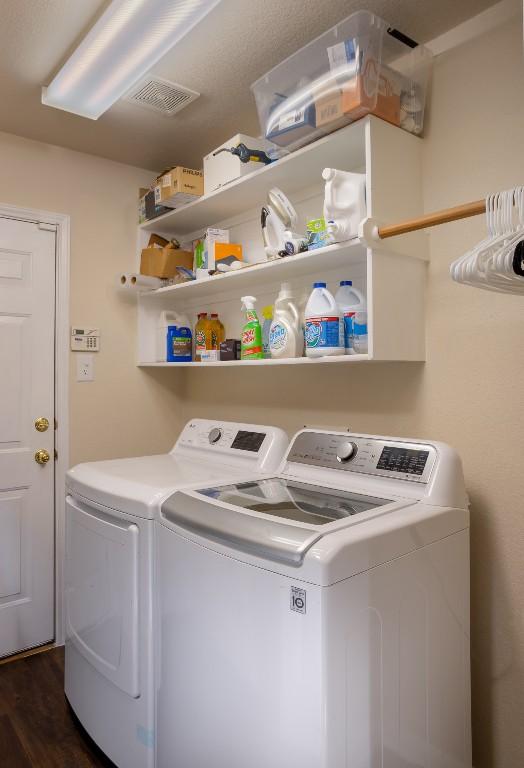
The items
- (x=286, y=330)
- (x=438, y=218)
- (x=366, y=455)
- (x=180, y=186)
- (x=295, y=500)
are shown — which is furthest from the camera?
(x=180, y=186)

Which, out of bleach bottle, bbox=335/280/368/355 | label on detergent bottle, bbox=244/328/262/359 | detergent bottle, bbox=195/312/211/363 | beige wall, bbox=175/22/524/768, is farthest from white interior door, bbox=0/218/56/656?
beige wall, bbox=175/22/524/768

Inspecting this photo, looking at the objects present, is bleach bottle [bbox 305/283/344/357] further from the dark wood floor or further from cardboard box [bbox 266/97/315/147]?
the dark wood floor

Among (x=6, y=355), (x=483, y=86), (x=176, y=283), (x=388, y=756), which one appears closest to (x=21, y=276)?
(x=6, y=355)

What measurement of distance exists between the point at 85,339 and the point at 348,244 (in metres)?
1.62

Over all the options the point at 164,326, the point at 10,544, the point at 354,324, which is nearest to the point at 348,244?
the point at 354,324

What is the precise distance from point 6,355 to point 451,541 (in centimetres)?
214

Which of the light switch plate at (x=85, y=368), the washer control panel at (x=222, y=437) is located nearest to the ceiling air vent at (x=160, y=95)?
the light switch plate at (x=85, y=368)

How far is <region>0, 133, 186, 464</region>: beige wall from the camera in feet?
8.60

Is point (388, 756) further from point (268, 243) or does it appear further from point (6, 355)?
point (6, 355)

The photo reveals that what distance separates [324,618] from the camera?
1.11 metres

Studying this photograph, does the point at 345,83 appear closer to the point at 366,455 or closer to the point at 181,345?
the point at 366,455

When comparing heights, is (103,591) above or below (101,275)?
below

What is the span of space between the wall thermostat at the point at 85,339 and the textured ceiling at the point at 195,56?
0.93m

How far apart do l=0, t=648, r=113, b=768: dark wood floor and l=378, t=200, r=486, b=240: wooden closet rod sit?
79.3 inches
